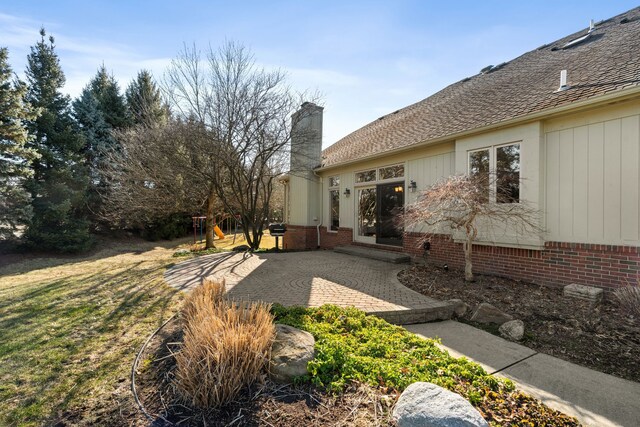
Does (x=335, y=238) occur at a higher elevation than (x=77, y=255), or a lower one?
higher

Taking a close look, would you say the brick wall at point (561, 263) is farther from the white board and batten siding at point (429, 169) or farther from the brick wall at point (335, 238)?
the brick wall at point (335, 238)

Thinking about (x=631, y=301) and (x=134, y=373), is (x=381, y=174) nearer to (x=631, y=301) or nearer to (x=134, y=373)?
(x=631, y=301)

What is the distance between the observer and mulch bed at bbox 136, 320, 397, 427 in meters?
2.11

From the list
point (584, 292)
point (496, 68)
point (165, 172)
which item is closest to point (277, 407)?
point (584, 292)

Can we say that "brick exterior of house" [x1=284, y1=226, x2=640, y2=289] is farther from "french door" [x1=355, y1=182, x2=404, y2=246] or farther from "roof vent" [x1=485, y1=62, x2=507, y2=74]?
"roof vent" [x1=485, y1=62, x2=507, y2=74]

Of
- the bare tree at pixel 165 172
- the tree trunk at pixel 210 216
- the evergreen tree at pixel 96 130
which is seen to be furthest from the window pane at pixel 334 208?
the evergreen tree at pixel 96 130

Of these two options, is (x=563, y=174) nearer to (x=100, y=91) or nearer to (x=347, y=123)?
(x=347, y=123)

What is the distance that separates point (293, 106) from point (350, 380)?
1027cm

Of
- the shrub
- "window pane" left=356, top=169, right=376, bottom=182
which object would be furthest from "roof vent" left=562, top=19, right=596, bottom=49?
the shrub

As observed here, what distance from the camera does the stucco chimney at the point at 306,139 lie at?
1121cm

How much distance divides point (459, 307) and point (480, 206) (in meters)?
2.06

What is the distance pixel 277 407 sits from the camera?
226cm

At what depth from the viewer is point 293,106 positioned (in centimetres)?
1110

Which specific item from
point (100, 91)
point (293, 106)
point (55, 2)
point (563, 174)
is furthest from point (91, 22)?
point (100, 91)
